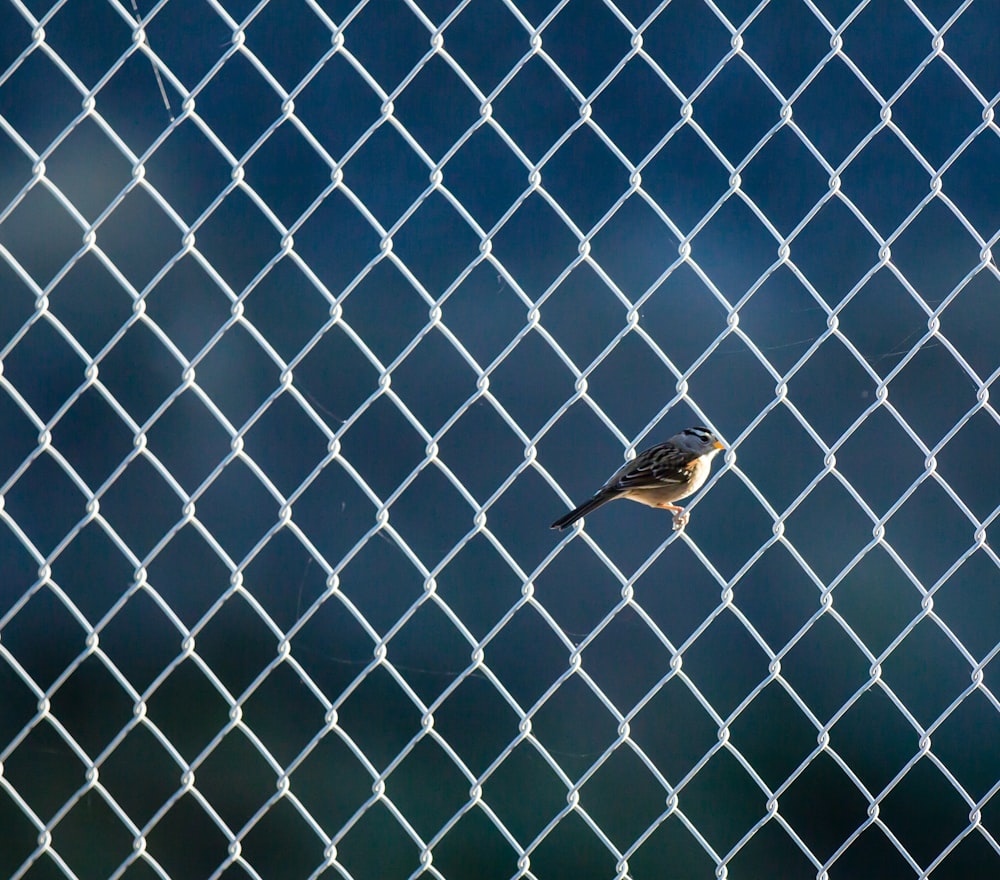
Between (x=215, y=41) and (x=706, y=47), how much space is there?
210cm

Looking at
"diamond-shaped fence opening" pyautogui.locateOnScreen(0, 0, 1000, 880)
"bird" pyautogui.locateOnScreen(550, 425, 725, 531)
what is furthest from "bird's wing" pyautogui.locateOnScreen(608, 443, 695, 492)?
"diamond-shaped fence opening" pyautogui.locateOnScreen(0, 0, 1000, 880)

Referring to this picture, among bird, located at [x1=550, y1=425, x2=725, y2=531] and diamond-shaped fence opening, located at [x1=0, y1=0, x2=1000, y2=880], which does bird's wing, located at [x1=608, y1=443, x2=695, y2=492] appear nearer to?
bird, located at [x1=550, y1=425, x2=725, y2=531]

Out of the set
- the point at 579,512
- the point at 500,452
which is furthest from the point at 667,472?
the point at 500,452

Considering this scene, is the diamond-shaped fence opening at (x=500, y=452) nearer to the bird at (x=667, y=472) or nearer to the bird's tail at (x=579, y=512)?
the bird at (x=667, y=472)

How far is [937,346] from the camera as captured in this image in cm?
546

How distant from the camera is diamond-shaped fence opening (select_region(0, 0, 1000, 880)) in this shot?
13.5ft

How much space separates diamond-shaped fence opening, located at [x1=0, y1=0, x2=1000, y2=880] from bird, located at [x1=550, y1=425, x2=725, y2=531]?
17.2 inches

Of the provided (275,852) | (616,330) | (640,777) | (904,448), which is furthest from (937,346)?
(275,852)

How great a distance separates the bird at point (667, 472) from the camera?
9.93ft

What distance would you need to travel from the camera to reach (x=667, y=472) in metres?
3.06

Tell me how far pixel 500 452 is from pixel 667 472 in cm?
219

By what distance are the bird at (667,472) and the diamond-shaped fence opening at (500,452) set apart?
436 millimetres

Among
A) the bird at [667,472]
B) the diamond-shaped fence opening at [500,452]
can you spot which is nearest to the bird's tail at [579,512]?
the bird at [667,472]

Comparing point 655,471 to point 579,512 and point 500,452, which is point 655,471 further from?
point 500,452
